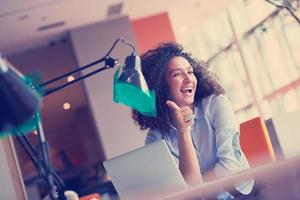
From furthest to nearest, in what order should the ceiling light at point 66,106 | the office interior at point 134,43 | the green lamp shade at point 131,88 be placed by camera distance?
the ceiling light at point 66,106 → the office interior at point 134,43 → the green lamp shade at point 131,88

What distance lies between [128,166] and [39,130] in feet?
1.07

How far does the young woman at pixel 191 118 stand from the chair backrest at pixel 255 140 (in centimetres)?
23

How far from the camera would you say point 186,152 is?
6.31 ft

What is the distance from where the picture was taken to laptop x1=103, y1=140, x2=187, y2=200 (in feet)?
5.00

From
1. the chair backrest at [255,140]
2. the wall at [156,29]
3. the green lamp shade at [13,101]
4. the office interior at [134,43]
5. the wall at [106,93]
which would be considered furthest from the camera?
the wall at [156,29]

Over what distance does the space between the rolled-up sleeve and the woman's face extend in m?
0.16

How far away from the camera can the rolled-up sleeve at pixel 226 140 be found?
Result: 1977mm

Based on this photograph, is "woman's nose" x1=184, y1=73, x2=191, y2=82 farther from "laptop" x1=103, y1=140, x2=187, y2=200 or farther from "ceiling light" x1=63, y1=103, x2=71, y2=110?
"ceiling light" x1=63, y1=103, x2=71, y2=110

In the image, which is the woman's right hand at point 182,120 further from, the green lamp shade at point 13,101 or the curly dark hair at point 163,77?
the green lamp shade at point 13,101

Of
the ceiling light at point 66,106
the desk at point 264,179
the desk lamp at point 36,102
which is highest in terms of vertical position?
the ceiling light at point 66,106

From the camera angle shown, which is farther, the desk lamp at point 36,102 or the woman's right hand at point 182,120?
the woman's right hand at point 182,120

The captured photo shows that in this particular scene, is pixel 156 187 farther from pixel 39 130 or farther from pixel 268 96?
pixel 268 96

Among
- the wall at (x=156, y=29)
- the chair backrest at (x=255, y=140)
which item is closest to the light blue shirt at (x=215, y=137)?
the chair backrest at (x=255, y=140)

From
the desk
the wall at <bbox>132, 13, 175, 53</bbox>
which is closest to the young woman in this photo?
the desk
